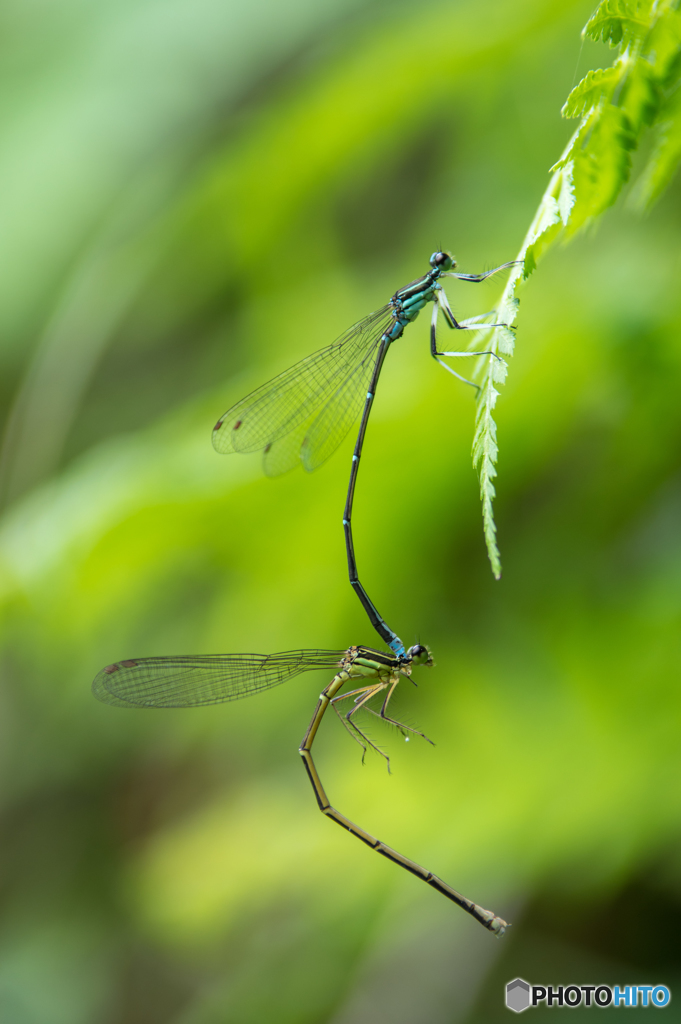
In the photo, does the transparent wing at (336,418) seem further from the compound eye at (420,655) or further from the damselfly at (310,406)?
the compound eye at (420,655)

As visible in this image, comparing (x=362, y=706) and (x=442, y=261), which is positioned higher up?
(x=442, y=261)

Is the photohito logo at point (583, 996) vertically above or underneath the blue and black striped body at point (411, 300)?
underneath

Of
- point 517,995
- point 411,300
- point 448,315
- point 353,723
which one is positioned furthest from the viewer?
point 517,995

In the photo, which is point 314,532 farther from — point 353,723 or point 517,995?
point 517,995

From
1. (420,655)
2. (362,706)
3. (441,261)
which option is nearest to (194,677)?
(362,706)

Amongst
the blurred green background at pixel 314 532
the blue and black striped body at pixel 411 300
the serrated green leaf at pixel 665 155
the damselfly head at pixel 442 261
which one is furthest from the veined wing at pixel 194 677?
the serrated green leaf at pixel 665 155

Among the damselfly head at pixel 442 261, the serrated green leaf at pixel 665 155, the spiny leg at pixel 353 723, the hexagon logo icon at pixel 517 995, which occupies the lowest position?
the hexagon logo icon at pixel 517 995

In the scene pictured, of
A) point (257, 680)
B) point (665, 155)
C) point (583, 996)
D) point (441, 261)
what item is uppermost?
point (441, 261)

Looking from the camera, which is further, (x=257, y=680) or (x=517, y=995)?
(x=517, y=995)
